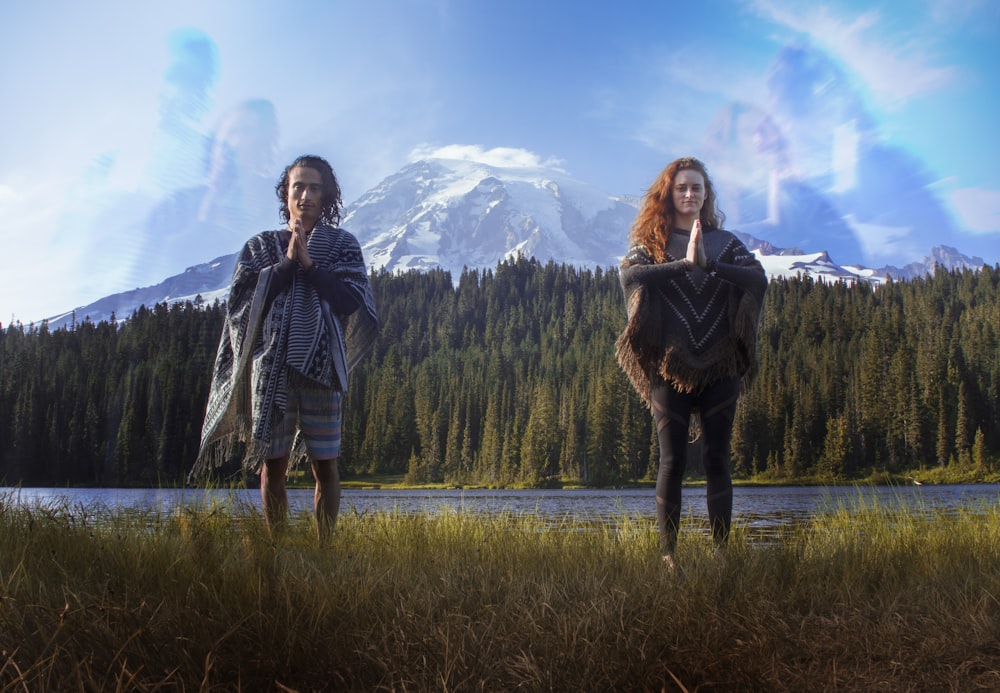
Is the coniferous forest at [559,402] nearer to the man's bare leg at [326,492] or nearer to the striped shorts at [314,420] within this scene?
the man's bare leg at [326,492]

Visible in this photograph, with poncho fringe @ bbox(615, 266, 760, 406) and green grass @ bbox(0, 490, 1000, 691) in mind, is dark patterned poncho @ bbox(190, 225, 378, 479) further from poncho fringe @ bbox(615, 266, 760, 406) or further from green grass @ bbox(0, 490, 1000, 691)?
poncho fringe @ bbox(615, 266, 760, 406)

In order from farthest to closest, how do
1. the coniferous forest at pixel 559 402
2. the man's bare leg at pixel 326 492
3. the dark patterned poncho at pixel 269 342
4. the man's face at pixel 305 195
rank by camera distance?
the coniferous forest at pixel 559 402 → the man's face at pixel 305 195 → the man's bare leg at pixel 326 492 → the dark patterned poncho at pixel 269 342

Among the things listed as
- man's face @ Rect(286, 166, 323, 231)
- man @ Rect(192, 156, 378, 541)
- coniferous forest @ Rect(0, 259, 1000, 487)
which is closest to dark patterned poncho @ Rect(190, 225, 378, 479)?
man @ Rect(192, 156, 378, 541)

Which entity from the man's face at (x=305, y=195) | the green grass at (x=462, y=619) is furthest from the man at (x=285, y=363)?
the green grass at (x=462, y=619)

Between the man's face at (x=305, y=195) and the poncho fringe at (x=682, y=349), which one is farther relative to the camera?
the man's face at (x=305, y=195)

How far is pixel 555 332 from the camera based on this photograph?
142500 mm

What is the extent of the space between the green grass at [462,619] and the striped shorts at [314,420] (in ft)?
2.45

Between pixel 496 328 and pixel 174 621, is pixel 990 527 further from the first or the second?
pixel 496 328

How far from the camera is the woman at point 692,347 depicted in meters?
4.30

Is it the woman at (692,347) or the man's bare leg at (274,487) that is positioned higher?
the woman at (692,347)

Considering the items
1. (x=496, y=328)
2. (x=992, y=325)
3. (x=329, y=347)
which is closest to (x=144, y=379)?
(x=496, y=328)

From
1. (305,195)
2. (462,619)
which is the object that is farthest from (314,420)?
(462,619)

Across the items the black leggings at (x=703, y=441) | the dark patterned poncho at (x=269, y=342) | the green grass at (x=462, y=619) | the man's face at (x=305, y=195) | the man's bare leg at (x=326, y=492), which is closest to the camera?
the green grass at (x=462, y=619)

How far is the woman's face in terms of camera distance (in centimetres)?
474
